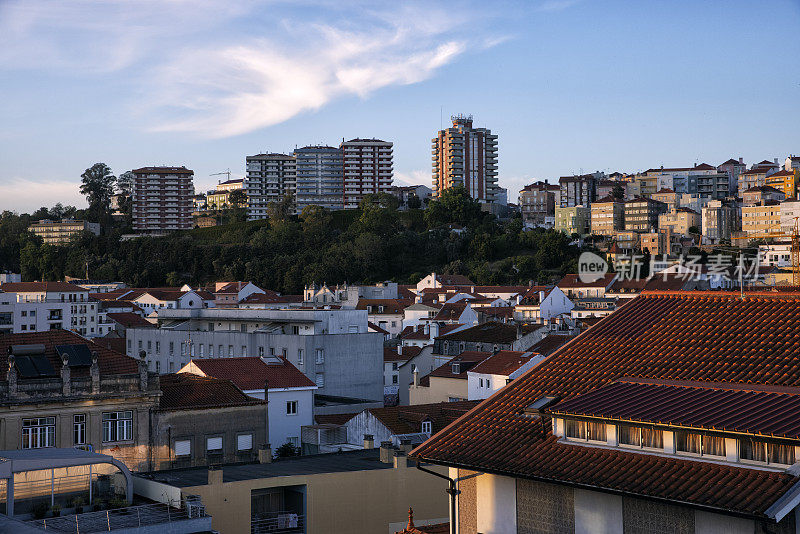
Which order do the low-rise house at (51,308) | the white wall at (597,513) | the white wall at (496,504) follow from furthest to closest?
the low-rise house at (51,308)
the white wall at (496,504)
the white wall at (597,513)

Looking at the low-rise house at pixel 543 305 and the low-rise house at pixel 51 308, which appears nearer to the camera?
the low-rise house at pixel 543 305

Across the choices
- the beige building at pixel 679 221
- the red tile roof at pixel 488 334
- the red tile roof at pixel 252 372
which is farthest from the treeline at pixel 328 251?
the red tile roof at pixel 252 372

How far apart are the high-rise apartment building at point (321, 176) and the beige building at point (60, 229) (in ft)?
115

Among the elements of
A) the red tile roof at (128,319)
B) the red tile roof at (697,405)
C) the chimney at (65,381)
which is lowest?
the red tile roof at (128,319)

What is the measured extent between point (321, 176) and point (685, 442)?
15879 centimetres

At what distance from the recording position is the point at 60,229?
162250 mm

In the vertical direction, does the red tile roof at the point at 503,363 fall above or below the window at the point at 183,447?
above

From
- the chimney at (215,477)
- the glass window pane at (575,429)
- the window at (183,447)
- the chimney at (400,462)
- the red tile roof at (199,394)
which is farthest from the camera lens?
the red tile roof at (199,394)

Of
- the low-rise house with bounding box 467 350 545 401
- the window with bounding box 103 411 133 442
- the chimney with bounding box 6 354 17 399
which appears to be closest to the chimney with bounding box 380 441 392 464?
the window with bounding box 103 411 133 442

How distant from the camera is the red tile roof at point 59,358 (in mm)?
28906

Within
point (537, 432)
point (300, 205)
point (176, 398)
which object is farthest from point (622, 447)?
point (300, 205)

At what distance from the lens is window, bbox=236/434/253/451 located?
1233 inches

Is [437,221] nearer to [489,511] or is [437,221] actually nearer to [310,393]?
[310,393]

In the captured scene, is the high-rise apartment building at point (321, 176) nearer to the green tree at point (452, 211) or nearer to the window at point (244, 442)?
the green tree at point (452, 211)
